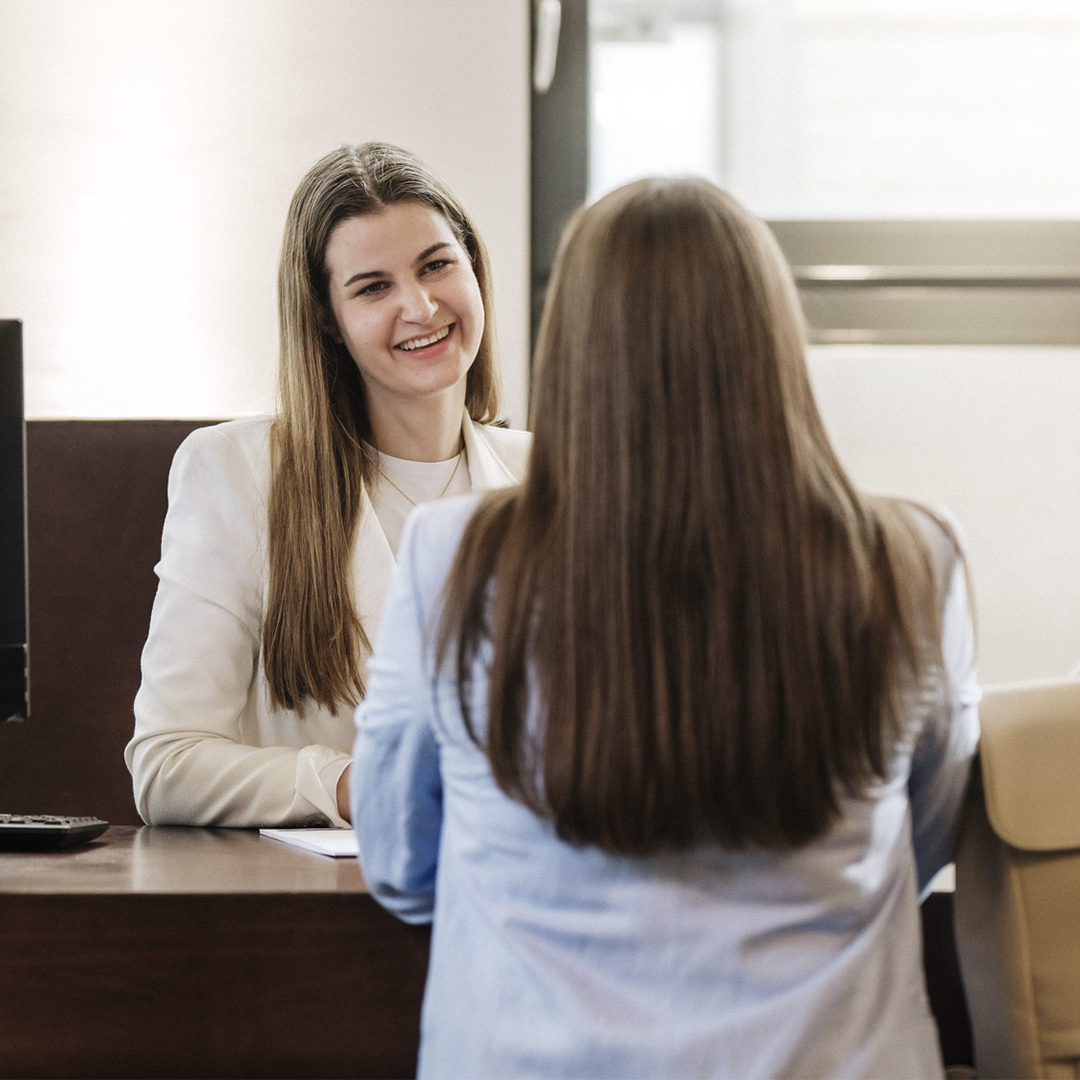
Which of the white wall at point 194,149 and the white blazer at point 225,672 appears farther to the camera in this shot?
the white wall at point 194,149

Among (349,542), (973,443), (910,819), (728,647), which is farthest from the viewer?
(973,443)

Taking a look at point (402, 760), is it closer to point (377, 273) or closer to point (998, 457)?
point (377, 273)

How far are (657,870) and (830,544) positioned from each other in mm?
253

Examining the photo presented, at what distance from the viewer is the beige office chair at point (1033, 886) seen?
999mm

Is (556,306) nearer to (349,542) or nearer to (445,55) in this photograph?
(349,542)

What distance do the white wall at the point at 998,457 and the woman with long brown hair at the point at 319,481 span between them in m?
1.28

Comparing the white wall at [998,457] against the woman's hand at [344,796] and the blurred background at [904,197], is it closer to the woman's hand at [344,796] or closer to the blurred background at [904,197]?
the blurred background at [904,197]

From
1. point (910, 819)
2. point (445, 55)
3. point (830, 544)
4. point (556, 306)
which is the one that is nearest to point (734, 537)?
point (830, 544)

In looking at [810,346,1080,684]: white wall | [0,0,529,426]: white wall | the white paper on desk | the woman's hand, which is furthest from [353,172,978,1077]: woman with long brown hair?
[810,346,1080,684]: white wall

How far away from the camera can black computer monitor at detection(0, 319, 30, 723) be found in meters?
1.34

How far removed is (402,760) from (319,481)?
0.81m

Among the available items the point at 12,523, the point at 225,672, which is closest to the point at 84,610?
the point at 225,672

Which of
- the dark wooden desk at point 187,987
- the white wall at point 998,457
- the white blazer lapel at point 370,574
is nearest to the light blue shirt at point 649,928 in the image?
the dark wooden desk at point 187,987

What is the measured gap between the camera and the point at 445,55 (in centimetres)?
266
